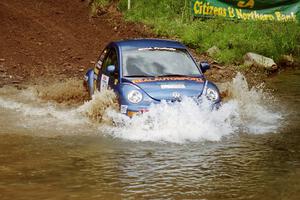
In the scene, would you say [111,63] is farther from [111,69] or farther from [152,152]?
[152,152]

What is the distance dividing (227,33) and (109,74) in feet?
31.9

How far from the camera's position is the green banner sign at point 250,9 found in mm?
21781

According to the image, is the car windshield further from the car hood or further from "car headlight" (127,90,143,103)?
"car headlight" (127,90,143,103)

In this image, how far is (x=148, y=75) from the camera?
36.4 feet

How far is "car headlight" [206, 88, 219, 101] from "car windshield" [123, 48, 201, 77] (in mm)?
641

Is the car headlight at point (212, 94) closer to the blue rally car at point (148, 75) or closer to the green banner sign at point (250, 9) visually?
the blue rally car at point (148, 75)

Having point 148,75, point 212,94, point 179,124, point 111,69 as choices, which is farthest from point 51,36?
point 179,124

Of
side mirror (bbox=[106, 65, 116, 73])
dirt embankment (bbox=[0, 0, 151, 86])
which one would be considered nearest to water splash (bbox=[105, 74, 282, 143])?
side mirror (bbox=[106, 65, 116, 73])

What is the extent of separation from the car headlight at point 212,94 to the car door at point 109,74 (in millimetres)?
1568

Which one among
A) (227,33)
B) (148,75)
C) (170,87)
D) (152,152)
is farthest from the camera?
(227,33)

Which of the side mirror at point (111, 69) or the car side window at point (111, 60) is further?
the car side window at point (111, 60)

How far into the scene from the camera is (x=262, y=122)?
1173 cm

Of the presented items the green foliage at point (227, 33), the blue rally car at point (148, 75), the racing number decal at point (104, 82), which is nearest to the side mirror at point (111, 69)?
the blue rally car at point (148, 75)

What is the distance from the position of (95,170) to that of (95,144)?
1462 mm
